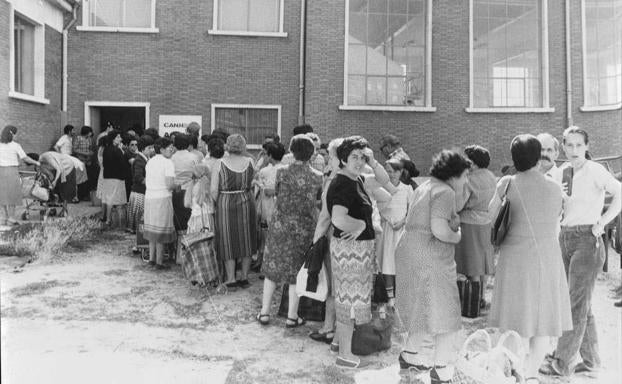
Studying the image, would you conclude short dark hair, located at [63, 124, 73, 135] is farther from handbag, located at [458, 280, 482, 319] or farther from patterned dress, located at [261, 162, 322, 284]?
handbag, located at [458, 280, 482, 319]

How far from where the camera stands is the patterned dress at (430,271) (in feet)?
13.1

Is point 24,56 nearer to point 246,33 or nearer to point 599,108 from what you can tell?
point 246,33

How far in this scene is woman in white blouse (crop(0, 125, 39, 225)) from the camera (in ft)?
29.8

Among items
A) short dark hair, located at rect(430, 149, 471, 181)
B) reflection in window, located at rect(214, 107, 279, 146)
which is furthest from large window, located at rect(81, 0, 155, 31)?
short dark hair, located at rect(430, 149, 471, 181)

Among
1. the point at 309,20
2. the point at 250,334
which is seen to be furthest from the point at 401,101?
the point at 250,334

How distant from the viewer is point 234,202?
6.46 meters

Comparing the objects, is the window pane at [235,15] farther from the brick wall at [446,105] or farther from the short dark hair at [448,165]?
the short dark hair at [448,165]

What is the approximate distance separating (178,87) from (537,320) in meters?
12.3

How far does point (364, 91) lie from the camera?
47.6ft


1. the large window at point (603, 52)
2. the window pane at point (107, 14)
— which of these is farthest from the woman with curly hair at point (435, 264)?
the window pane at point (107, 14)

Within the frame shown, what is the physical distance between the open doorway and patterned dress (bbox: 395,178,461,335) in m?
10.9

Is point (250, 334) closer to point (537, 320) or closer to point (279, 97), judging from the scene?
point (537, 320)

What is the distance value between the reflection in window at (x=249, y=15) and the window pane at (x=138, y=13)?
6.29ft

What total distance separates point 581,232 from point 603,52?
41.8ft
